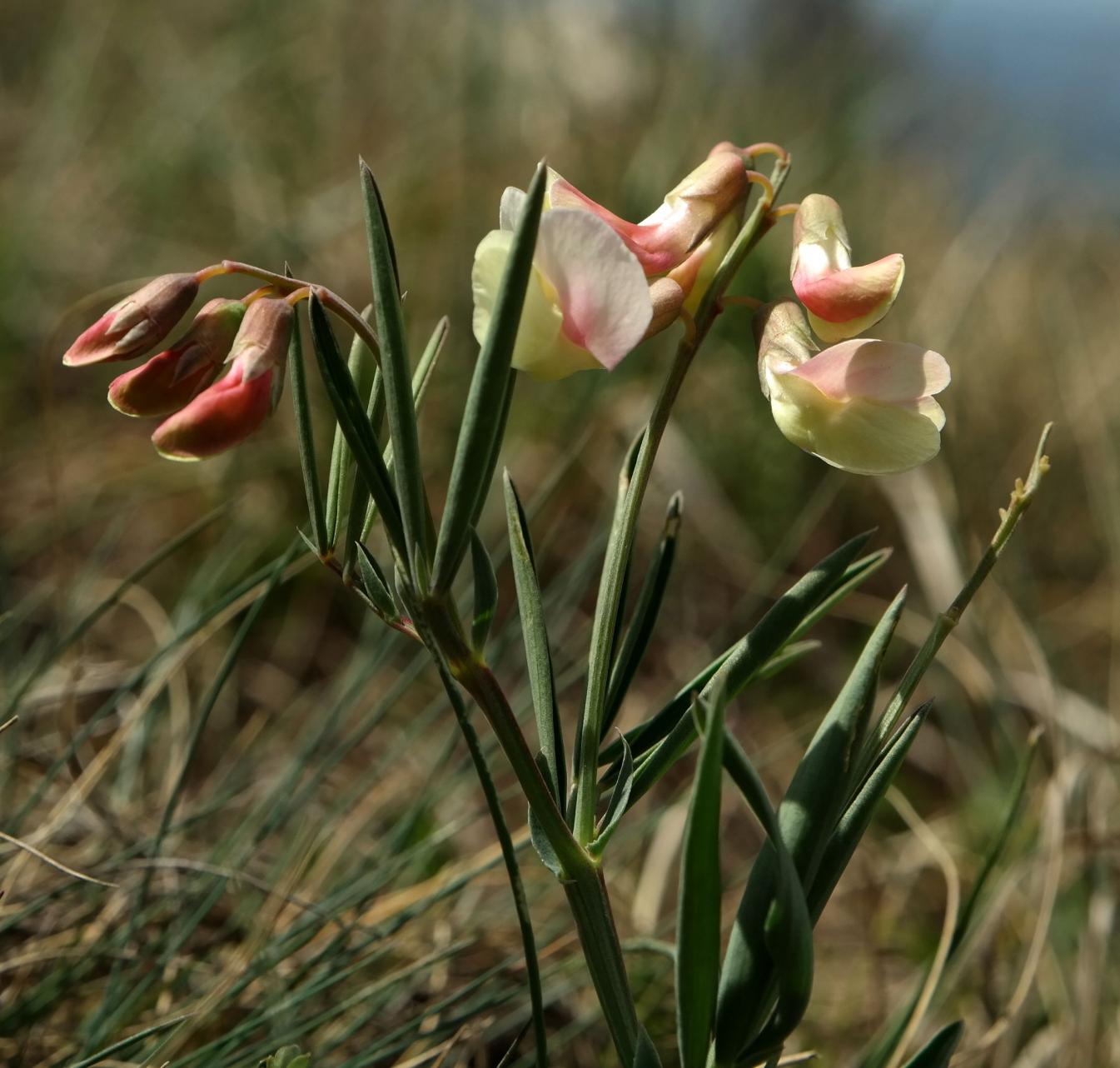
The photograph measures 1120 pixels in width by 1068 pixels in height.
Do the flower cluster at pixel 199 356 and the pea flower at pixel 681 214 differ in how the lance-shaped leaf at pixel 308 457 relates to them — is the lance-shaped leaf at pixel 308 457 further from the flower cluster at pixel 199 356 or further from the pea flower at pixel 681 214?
the pea flower at pixel 681 214

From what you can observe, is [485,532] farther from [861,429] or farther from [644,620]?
[861,429]

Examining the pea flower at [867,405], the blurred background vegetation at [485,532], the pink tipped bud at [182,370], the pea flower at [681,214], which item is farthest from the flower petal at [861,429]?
the blurred background vegetation at [485,532]

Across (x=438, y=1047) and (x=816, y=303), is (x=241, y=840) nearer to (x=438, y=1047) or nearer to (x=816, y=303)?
(x=438, y=1047)

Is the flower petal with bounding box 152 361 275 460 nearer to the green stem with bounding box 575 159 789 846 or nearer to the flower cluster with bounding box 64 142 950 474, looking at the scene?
the flower cluster with bounding box 64 142 950 474

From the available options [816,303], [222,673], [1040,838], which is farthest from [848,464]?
[1040,838]

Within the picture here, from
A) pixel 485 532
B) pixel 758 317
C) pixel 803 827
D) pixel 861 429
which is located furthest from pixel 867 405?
pixel 485 532

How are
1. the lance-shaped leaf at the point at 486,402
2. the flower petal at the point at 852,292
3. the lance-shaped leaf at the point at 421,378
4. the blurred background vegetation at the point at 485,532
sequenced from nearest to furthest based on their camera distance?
the lance-shaped leaf at the point at 486,402, the flower petal at the point at 852,292, the lance-shaped leaf at the point at 421,378, the blurred background vegetation at the point at 485,532
